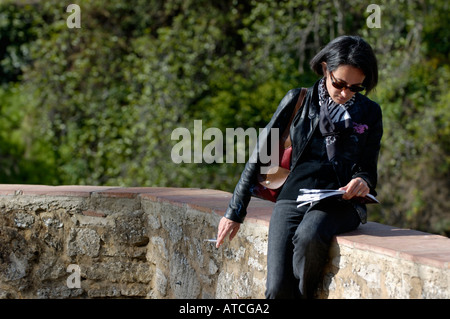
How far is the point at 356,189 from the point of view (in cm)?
226

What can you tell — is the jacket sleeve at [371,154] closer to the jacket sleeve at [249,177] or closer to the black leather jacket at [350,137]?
the black leather jacket at [350,137]

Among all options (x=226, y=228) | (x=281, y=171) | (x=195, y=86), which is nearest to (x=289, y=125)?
(x=281, y=171)

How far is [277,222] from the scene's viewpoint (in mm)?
2385

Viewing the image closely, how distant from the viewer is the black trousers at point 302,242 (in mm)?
2227

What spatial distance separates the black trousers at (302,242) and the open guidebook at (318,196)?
36mm

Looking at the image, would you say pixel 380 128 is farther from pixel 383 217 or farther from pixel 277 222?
pixel 383 217

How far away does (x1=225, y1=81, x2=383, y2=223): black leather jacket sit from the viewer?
2.35 metres

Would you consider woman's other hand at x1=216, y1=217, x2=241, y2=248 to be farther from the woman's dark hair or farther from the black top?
the woman's dark hair

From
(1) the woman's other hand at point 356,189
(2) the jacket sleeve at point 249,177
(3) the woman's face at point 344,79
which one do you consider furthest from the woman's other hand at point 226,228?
(3) the woman's face at point 344,79

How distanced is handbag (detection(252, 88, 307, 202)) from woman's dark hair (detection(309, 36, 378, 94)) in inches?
8.0

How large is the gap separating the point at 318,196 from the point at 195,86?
500 cm

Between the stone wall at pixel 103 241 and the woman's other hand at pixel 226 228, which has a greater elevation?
the woman's other hand at pixel 226 228
